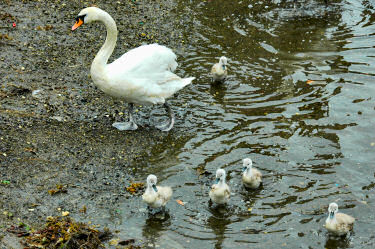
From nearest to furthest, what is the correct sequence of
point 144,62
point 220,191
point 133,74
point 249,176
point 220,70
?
point 220,191
point 249,176
point 133,74
point 144,62
point 220,70

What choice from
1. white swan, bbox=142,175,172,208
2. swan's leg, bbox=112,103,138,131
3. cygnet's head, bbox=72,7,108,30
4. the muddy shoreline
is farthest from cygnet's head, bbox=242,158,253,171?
cygnet's head, bbox=72,7,108,30

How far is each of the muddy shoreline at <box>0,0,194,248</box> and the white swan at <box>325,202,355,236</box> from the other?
8.98ft

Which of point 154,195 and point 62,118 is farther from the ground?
point 154,195

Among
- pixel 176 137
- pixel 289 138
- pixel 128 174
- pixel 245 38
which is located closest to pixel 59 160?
pixel 128 174

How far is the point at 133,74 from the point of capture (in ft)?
29.1

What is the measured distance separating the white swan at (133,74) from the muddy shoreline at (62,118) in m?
0.62

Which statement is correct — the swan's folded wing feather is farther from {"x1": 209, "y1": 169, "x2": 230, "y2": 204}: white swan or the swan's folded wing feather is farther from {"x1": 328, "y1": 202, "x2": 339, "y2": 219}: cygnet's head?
{"x1": 328, "y1": 202, "x2": 339, "y2": 219}: cygnet's head

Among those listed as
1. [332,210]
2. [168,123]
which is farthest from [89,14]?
[332,210]

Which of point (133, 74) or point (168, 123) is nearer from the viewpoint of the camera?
point (133, 74)

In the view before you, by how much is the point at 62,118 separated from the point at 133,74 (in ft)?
4.97

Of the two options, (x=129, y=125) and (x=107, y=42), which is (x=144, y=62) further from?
(x=129, y=125)

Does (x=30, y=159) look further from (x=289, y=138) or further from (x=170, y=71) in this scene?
(x=289, y=138)

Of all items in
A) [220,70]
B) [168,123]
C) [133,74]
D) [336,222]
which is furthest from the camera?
[220,70]

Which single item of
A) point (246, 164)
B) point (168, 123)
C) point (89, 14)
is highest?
point (89, 14)
